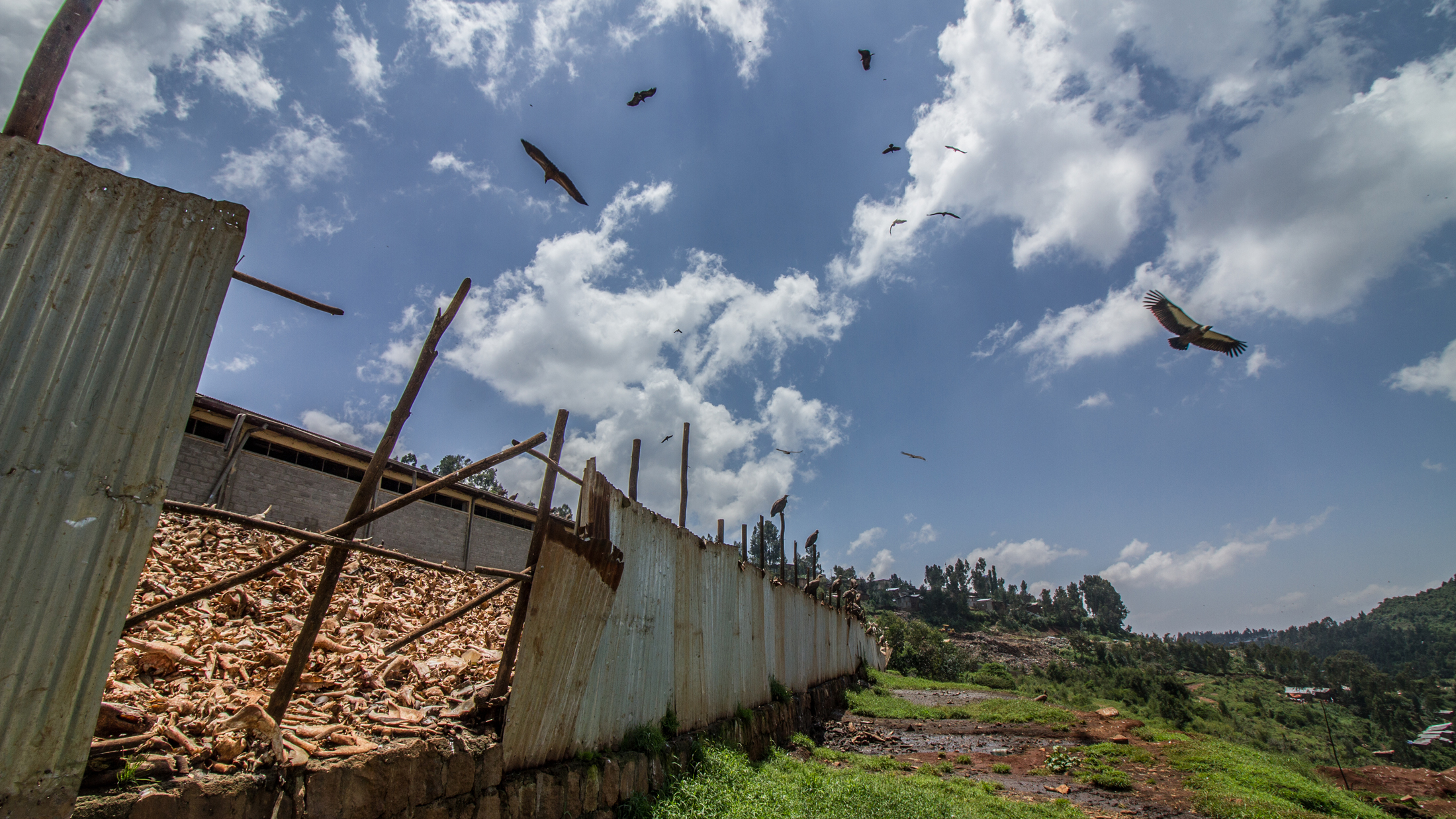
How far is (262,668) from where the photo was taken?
4.22 meters

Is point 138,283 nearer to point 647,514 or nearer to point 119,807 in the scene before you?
point 119,807

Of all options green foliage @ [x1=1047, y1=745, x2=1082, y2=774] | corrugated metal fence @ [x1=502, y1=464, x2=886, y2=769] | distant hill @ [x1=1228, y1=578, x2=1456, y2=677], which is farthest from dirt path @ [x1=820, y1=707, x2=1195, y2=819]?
distant hill @ [x1=1228, y1=578, x2=1456, y2=677]

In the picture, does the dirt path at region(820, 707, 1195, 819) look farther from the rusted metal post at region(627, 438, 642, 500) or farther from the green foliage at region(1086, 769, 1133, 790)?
the rusted metal post at region(627, 438, 642, 500)

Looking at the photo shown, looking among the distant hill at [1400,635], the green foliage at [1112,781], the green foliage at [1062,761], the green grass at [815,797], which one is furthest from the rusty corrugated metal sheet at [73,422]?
the distant hill at [1400,635]

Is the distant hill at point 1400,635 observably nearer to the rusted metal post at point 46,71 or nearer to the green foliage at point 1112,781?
the green foliage at point 1112,781

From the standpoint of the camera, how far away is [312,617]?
11.6 feet

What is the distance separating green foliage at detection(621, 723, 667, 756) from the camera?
574 cm

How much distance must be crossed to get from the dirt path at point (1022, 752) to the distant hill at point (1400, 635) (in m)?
100

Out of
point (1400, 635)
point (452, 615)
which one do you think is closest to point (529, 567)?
point (452, 615)

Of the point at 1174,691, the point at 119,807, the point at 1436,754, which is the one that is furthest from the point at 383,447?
the point at 1436,754

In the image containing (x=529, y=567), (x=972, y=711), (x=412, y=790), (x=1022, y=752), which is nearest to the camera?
(x=412, y=790)

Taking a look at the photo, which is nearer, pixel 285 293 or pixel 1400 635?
pixel 285 293

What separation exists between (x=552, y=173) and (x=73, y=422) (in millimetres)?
4129

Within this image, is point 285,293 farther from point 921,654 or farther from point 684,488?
point 921,654
